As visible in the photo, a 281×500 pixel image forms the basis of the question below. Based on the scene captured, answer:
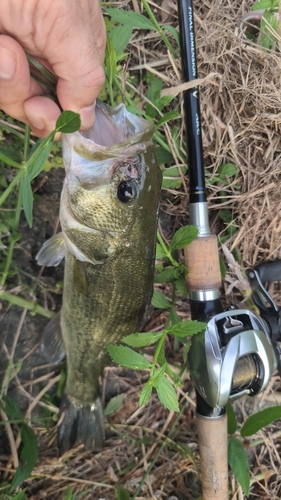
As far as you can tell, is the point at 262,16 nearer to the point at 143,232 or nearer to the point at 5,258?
the point at 143,232

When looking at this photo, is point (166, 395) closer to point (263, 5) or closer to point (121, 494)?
point (121, 494)

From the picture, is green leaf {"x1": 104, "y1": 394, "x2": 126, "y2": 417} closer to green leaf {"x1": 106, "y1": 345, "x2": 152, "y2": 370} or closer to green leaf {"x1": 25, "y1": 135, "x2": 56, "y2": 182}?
green leaf {"x1": 106, "y1": 345, "x2": 152, "y2": 370}

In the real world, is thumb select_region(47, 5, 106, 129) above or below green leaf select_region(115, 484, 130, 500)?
above

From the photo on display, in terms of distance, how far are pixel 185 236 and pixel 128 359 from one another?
0.63m

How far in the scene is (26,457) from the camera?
2.11 metres

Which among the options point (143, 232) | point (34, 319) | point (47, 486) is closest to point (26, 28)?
point (143, 232)

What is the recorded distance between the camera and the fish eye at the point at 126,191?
4.89ft

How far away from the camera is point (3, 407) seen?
2.14 metres

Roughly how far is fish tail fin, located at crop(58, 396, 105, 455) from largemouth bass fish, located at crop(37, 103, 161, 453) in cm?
21

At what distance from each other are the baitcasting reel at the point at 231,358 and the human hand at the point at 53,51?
1.07m

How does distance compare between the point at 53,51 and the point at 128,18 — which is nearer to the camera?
the point at 53,51

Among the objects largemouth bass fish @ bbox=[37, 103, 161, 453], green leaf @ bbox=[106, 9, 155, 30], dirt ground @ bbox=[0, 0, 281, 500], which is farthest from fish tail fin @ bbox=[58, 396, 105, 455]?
green leaf @ bbox=[106, 9, 155, 30]

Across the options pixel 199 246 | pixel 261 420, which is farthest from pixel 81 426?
pixel 199 246

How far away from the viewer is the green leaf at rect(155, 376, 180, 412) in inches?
62.3
